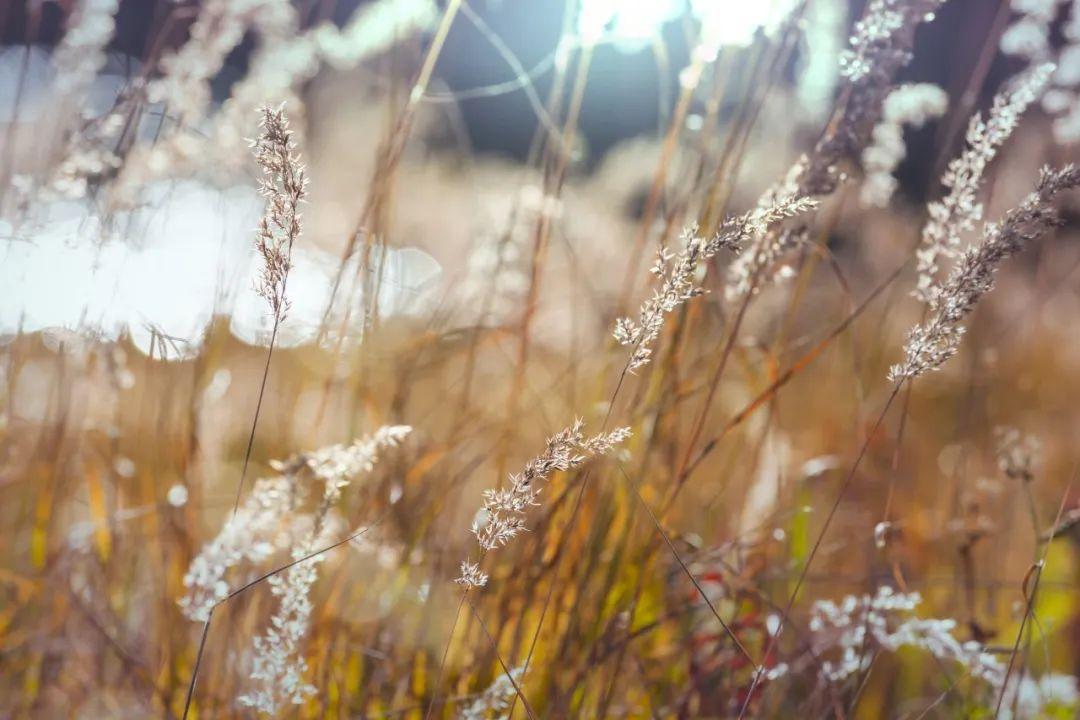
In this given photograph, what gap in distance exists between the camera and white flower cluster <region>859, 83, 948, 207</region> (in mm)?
1021

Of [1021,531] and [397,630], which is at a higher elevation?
[1021,531]

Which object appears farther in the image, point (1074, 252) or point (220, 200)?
point (1074, 252)

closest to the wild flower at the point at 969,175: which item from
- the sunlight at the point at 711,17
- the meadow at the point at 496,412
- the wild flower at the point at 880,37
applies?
the meadow at the point at 496,412

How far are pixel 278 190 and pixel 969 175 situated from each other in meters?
0.63

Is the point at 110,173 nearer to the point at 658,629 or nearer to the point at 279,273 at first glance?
the point at 279,273

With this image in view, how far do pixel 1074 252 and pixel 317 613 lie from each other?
2.33 meters

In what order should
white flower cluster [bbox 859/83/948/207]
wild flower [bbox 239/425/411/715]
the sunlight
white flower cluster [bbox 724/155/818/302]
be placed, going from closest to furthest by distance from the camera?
wild flower [bbox 239/425/411/715] → white flower cluster [bbox 724/155/818/302] → the sunlight → white flower cluster [bbox 859/83/948/207]

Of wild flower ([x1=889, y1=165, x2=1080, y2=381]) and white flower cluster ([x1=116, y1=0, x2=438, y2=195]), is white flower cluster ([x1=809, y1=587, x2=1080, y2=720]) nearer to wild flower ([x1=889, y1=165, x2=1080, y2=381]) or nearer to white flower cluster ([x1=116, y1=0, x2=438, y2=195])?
wild flower ([x1=889, y1=165, x2=1080, y2=381])

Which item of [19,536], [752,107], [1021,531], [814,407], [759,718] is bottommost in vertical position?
[759,718]

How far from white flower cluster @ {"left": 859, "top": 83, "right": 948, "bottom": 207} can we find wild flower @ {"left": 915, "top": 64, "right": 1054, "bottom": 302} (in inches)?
7.8

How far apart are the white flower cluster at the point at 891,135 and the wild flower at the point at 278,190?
0.69m

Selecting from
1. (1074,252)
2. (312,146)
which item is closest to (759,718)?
(312,146)

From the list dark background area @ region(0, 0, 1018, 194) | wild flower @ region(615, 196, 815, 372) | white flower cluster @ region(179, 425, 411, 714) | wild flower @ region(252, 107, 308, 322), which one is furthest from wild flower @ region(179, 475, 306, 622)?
dark background area @ region(0, 0, 1018, 194)

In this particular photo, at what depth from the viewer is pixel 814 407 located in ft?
6.50
